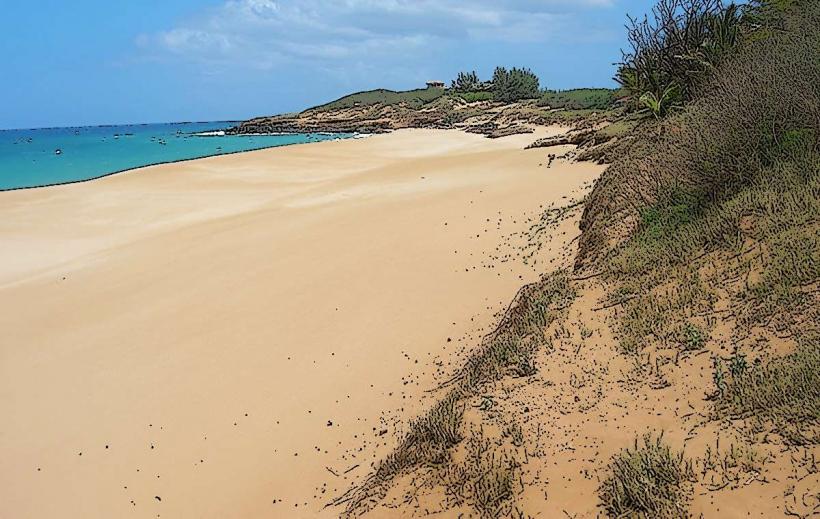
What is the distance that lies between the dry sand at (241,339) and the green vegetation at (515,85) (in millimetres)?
47727

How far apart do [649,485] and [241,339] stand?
6.92 metres

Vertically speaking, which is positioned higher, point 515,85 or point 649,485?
point 515,85

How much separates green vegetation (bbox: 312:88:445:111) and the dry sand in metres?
61.4

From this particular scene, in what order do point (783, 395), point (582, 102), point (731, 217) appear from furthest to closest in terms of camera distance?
point (582, 102) → point (731, 217) → point (783, 395)

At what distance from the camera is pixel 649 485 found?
319 cm

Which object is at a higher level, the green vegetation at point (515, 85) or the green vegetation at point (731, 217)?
the green vegetation at point (515, 85)

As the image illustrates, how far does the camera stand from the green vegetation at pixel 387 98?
7818 cm

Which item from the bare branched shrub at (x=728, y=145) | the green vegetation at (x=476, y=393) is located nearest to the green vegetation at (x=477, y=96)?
the bare branched shrub at (x=728, y=145)

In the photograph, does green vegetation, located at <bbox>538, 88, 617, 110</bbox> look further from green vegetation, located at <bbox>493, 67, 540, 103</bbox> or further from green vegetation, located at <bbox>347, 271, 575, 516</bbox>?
green vegetation, located at <bbox>347, 271, 575, 516</bbox>

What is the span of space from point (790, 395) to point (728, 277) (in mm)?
1645

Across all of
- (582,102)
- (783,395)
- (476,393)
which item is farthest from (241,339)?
(582,102)

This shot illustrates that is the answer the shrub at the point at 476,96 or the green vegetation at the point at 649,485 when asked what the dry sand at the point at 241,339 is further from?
the shrub at the point at 476,96

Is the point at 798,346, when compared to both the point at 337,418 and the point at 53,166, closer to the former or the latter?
the point at 337,418

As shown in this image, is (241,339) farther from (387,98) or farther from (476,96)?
(387,98)
